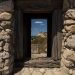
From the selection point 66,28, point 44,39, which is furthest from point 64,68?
point 44,39

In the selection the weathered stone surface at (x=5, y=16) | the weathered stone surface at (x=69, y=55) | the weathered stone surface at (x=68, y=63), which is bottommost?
the weathered stone surface at (x=68, y=63)

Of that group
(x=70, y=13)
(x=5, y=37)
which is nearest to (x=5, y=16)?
(x=5, y=37)

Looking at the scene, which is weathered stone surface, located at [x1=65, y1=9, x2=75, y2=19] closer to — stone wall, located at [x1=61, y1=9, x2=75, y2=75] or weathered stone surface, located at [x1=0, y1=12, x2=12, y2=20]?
stone wall, located at [x1=61, y1=9, x2=75, y2=75]

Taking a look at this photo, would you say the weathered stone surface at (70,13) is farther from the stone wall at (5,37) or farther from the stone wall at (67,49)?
the stone wall at (5,37)

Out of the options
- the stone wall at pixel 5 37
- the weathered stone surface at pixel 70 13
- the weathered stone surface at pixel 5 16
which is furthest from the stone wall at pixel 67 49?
the weathered stone surface at pixel 5 16

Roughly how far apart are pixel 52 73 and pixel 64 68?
191 millimetres

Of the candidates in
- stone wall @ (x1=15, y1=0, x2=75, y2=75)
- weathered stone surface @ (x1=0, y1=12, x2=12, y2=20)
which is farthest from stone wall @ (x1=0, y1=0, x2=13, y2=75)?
stone wall @ (x1=15, y1=0, x2=75, y2=75)

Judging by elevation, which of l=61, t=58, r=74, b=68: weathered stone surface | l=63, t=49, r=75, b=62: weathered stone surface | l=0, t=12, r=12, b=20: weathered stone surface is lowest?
l=61, t=58, r=74, b=68: weathered stone surface

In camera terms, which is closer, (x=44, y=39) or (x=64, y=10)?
(x=64, y=10)

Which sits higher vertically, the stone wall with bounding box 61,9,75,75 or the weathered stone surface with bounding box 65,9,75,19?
the weathered stone surface with bounding box 65,9,75,19

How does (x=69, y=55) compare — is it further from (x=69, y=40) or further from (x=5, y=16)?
(x=5, y=16)

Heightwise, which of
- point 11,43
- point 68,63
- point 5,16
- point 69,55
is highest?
point 5,16

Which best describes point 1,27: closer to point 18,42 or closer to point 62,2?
point 18,42

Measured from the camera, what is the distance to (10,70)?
9.66ft
